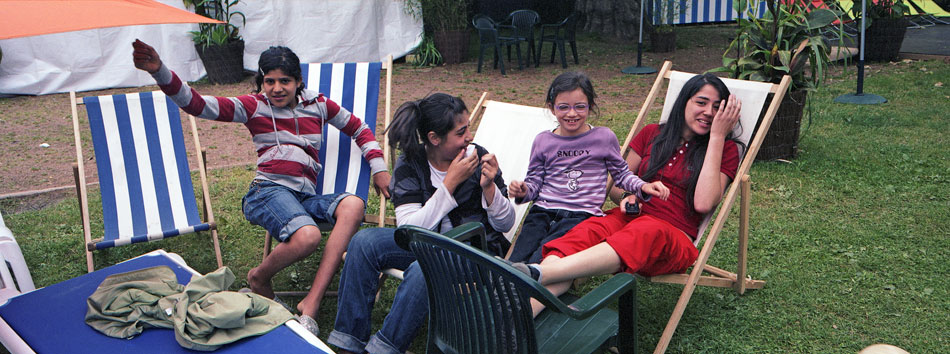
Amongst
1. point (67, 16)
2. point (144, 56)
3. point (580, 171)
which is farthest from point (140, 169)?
point (580, 171)

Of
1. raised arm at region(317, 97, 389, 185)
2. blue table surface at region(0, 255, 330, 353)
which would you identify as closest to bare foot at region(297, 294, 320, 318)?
blue table surface at region(0, 255, 330, 353)

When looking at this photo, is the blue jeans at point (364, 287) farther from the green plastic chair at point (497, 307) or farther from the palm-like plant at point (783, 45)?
the palm-like plant at point (783, 45)

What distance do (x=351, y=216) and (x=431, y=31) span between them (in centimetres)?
779

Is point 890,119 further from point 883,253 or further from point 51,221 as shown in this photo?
point 51,221

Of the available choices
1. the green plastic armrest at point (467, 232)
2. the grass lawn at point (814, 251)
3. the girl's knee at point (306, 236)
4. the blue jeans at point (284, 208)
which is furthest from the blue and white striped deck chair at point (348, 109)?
the green plastic armrest at point (467, 232)

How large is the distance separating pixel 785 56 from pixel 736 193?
7.16 feet

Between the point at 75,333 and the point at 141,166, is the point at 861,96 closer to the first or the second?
the point at 141,166

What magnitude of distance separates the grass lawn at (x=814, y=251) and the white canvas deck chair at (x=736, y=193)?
0.15m

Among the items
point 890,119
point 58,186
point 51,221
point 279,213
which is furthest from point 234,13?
point 890,119

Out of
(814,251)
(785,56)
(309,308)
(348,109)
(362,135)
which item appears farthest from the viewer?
(785,56)

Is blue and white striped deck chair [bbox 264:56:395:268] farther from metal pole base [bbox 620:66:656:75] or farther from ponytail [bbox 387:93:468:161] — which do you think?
metal pole base [bbox 620:66:656:75]

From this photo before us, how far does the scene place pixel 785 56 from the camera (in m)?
4.71

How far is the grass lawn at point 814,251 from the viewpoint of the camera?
9.48 ft

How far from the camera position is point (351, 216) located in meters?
3.21
